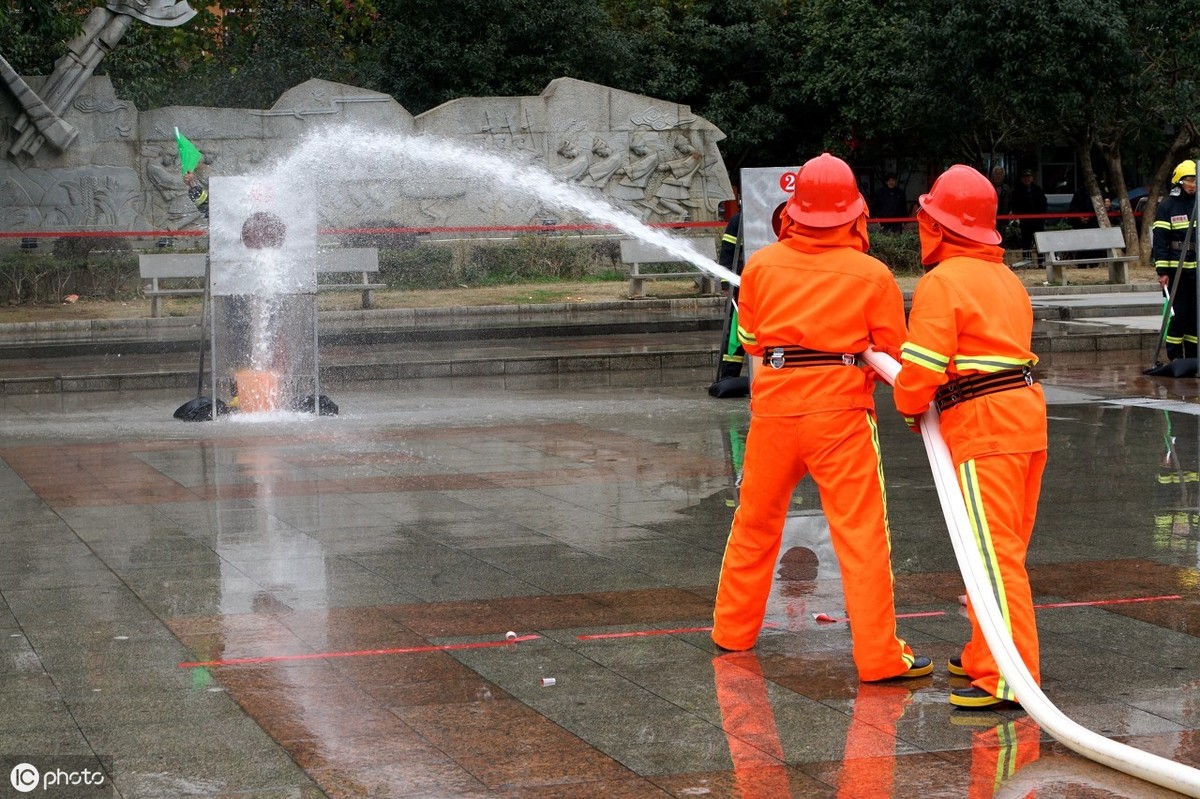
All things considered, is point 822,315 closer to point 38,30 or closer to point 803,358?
point 803,358

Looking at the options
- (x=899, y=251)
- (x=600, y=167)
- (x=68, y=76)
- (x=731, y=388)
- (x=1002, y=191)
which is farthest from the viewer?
(x=1002, y=191)

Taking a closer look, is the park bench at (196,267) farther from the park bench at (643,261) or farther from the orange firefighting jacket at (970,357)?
the orange firefighting jacket at (970,357)

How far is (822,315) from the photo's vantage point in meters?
5.38

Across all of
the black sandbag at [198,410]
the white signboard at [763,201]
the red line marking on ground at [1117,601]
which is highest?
the white signboard at [763,201]

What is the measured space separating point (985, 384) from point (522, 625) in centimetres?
198

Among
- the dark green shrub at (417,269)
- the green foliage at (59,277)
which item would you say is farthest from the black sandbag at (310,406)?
the dark green shrub at (417,269)

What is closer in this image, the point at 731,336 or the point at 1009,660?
the point at 1009,660

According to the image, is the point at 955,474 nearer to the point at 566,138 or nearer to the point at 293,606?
the point at 293,606

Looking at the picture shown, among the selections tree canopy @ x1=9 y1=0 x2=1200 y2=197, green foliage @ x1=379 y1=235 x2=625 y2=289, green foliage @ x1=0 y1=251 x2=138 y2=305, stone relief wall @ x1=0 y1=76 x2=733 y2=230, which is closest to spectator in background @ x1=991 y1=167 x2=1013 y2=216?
tree canopy @ x1=9 y1=0 x2=1200 y2=197

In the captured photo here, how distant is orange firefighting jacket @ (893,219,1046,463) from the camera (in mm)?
5070

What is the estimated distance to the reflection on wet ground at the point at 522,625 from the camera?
450 cm

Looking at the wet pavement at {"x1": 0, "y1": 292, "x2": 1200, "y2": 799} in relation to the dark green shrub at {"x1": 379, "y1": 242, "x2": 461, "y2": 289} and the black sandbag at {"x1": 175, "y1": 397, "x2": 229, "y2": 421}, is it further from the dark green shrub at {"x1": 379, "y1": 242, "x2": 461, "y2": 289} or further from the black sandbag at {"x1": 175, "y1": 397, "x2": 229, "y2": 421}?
the dark green shrub at {"x1": 379, "y1": 242, "x2": 461, "y2": 289}

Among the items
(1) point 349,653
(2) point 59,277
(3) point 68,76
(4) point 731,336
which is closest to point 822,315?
(1) point 349,653

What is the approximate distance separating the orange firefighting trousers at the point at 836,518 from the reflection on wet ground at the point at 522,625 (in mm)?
164
